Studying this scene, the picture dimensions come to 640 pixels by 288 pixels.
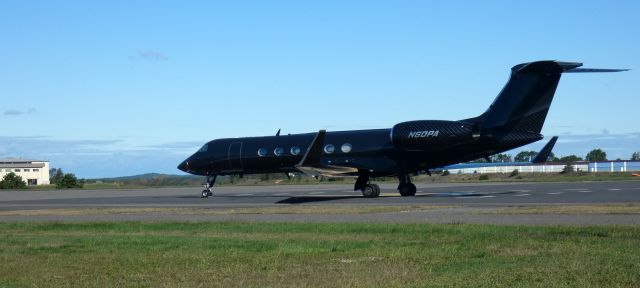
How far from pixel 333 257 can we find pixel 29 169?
140554mm

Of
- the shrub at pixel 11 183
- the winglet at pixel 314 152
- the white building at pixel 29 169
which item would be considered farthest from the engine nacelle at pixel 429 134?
the white building at pixel 29 169

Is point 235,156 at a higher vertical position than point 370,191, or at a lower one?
higher

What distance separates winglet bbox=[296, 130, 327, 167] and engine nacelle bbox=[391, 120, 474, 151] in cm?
323

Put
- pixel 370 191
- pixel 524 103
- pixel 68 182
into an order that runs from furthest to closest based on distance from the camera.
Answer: pixel 68 182
pixel 370 191
pixel 524 103

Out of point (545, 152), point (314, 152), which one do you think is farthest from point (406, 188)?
point (545, 152)

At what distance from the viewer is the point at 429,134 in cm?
3859

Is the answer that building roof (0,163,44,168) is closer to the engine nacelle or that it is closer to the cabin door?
the cabin door

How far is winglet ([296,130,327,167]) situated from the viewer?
3938 cm

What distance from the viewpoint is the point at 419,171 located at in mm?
41375

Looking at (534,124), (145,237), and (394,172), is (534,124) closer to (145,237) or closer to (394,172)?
(394,172)

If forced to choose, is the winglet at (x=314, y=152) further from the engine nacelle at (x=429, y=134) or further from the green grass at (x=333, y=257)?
the green grass at (x=333, y=257)

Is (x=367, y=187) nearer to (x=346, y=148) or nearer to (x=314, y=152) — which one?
(x=346, y=148)

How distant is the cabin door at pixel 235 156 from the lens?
151 feet

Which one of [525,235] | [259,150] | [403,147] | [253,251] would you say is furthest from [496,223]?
[259,150]
